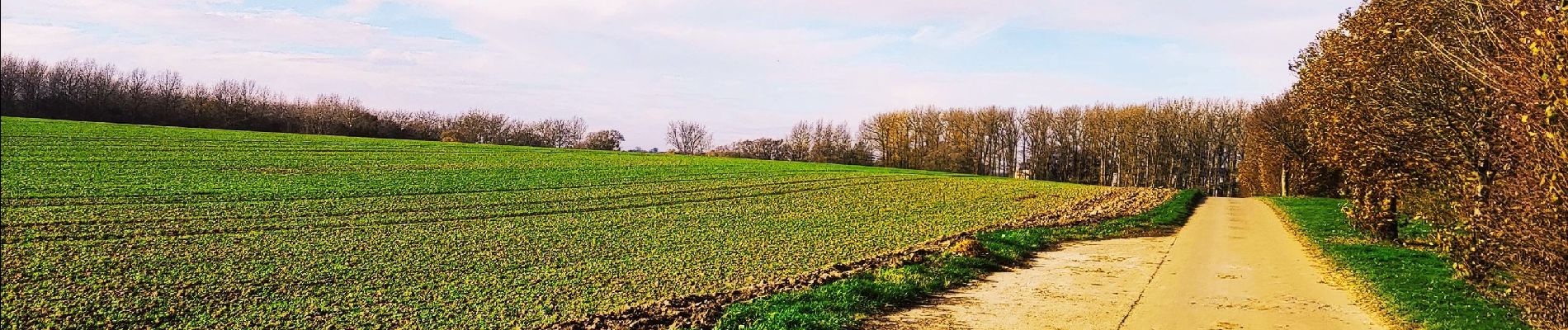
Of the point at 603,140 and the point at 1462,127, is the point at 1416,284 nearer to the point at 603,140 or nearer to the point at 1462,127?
the point at 1462,127

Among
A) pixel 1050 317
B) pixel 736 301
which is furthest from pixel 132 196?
pixel 1050 317

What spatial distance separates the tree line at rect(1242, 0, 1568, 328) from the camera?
6.90 m

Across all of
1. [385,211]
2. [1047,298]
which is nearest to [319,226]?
[385,211]

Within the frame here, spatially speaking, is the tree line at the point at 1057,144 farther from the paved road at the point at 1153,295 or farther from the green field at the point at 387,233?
the paved road at the point at 1153,295

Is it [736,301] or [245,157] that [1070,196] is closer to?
[736,301]

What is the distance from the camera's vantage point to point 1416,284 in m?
13.1

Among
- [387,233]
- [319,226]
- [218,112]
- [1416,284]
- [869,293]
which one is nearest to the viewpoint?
[869,293]

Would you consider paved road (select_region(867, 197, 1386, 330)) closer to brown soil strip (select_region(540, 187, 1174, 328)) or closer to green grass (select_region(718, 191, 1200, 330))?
green grass (select_region(718, 191, 1200, 330))

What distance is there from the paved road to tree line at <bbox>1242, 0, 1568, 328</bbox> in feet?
6.97

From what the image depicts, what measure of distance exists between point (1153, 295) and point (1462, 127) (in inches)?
302

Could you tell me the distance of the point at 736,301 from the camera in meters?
12.6

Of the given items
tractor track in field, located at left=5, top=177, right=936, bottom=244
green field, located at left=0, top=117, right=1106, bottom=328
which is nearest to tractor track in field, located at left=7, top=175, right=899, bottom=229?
green field, located at left=0, top=117, right=1106, bottom=328

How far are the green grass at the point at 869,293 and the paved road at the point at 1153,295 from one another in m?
0.40

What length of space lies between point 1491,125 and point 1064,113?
87.9 m
